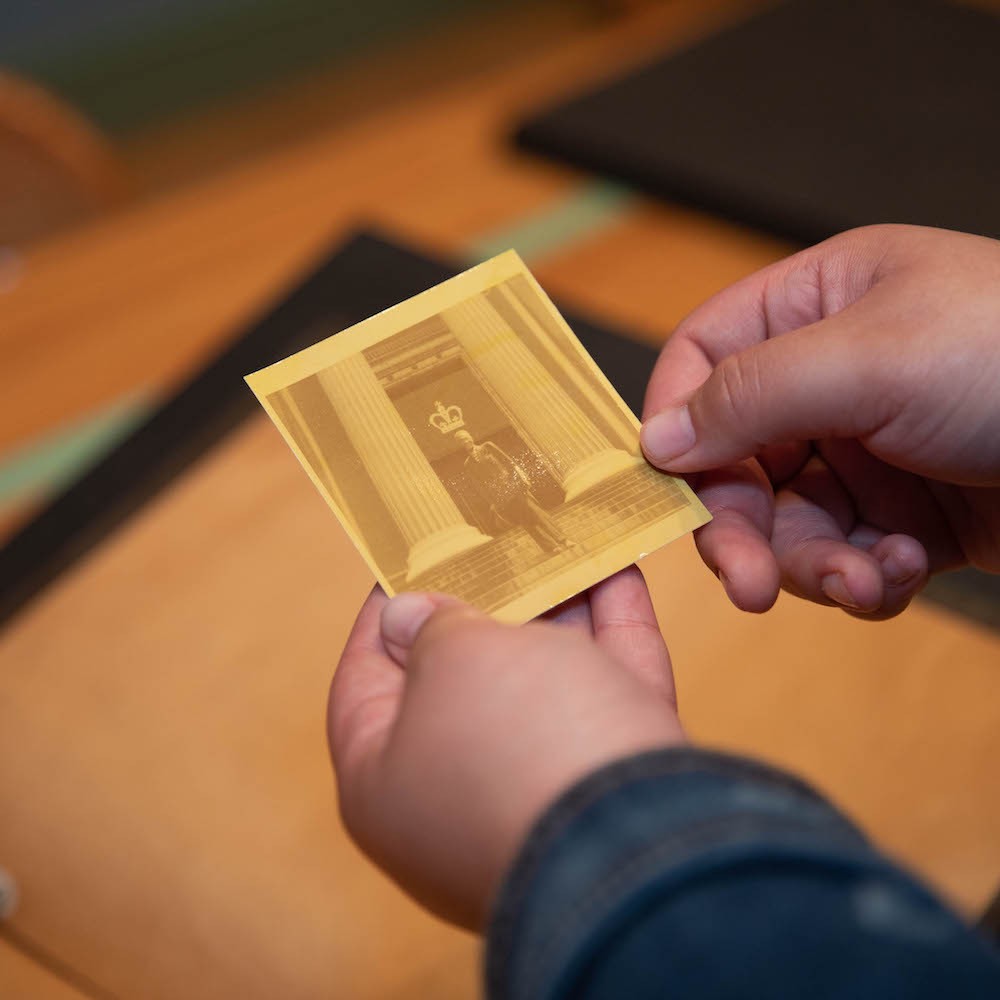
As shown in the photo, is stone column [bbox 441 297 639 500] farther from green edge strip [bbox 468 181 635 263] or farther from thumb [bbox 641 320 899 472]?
green edge strip [bbox 468 181 635 263]

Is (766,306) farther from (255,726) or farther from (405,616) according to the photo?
(255,726)

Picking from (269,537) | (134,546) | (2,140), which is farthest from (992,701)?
(2,140)

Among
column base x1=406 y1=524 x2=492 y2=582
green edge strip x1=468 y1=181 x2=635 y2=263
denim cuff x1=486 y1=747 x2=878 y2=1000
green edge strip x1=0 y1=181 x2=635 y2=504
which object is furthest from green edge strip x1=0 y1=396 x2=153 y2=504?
denim cuff x1=486 y1=747 x2=878 y2=1000

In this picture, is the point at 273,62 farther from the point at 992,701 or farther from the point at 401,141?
the point at 992,701

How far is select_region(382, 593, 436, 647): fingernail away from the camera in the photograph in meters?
0.54

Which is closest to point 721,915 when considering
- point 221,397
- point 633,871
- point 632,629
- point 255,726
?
point 633,871

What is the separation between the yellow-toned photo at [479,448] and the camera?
24.1 inches

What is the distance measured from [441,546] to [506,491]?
0.06m

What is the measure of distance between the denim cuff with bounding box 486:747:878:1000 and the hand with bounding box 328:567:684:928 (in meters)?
0.03

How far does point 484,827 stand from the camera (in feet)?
1.46

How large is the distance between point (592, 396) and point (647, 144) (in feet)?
2.18

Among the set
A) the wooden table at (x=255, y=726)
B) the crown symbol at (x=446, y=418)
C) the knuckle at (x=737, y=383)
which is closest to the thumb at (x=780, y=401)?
the knuckle at (x=737, y=383)

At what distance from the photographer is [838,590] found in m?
0.65

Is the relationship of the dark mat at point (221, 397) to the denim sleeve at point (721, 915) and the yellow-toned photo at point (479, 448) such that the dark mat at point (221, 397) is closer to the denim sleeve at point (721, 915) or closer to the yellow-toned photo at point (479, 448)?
the yellow-toned photo at point (479, 448)
